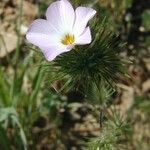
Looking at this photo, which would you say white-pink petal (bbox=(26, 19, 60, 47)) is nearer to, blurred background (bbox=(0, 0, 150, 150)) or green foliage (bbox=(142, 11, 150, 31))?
blurred background (bbox=(0, 0, 150, 150))

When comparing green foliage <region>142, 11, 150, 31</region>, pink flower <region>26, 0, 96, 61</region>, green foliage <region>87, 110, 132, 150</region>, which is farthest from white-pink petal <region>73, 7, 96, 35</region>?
green foliage <region>142, 11, 150, 31</region>

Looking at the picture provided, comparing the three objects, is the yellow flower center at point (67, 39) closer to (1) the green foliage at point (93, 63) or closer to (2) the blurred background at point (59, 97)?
(1) the green foliage at point (93, 63)

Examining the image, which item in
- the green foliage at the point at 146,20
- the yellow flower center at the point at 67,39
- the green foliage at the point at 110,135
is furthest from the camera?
the green foliage at the point at 146,20

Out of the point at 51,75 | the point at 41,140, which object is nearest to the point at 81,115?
the point at 41,140

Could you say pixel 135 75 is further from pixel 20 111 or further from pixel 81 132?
pixel 20 111

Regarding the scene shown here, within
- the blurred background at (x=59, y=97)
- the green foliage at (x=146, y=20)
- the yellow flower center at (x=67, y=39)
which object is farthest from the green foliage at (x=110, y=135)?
the green foliage at (x=146, y=20)
